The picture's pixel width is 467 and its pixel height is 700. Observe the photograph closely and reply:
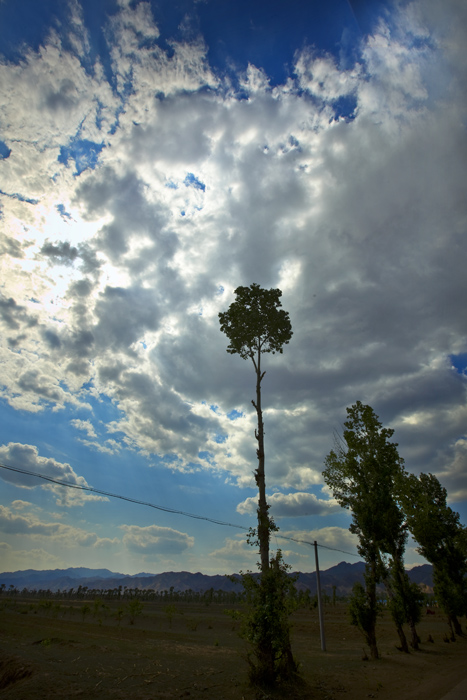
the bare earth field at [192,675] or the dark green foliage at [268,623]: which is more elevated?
the dark green foliage at [268,623]

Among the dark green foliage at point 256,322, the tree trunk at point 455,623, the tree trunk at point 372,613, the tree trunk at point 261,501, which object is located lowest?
the tree trunk at point 455,623

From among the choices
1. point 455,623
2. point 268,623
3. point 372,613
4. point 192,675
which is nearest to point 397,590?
point 372,613

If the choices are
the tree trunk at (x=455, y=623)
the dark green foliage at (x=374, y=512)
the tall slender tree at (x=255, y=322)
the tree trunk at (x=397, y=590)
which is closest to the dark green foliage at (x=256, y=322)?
the tall slender tree at (x=255, y=322)

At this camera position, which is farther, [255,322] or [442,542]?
[442,542]

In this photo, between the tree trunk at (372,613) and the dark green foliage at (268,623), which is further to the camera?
the tree trunk at (372,613)

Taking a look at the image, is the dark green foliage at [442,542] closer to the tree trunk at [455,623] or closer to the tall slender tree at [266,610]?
the tree trunk at [455,623]

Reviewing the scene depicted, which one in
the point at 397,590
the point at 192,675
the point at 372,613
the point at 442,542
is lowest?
the point at 192,675

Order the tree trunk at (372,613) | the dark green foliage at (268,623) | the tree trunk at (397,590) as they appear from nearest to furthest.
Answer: the dark green foliage at (268,623) → the tree trunk at (372,613) → the tree trunk at (397,590)

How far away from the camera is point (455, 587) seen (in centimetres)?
3259

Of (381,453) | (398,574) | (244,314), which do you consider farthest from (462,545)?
(244,314)

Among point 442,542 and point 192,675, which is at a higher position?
point 442,542

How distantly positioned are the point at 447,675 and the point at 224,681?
11.1 m

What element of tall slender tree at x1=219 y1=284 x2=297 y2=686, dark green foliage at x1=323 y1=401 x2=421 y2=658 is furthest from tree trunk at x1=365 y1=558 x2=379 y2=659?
tall slender tree at x1=219 y1=284 x2=297 y2=686

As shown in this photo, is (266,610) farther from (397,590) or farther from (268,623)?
(397,590)
